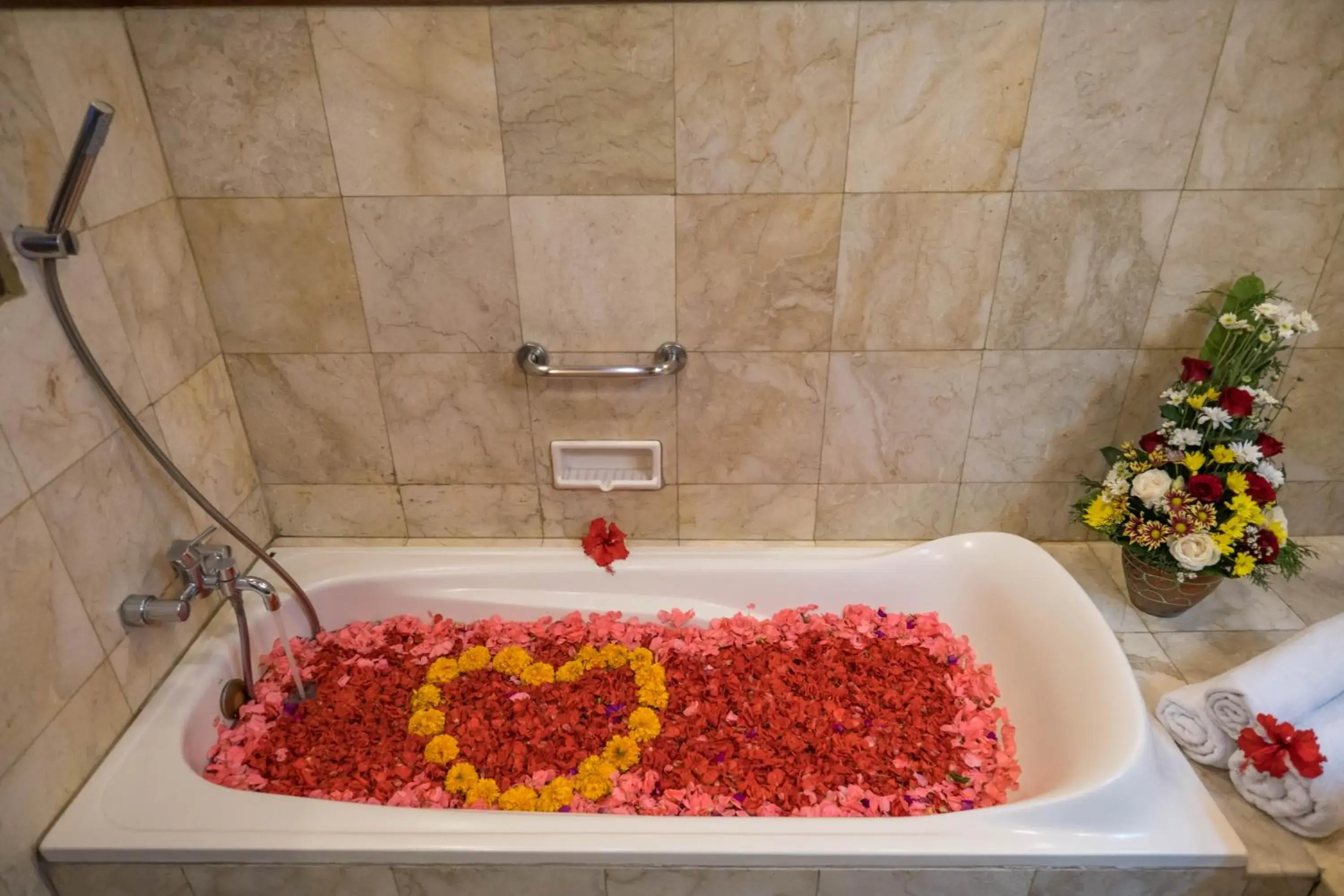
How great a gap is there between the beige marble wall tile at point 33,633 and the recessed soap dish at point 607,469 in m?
0.92

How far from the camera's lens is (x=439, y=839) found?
133 cm

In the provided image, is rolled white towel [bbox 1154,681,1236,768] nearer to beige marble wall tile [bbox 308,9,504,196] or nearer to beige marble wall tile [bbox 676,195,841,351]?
beige marble wall tile [bbox 676,195,841,351]

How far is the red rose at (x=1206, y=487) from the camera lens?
159 cm

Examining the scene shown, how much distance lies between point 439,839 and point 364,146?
121cm

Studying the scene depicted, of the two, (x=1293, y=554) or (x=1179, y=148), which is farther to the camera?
(x=1293, y=554)

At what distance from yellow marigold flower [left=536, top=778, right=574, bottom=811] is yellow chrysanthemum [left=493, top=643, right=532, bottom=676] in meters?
0.31

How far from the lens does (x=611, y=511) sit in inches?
78.4

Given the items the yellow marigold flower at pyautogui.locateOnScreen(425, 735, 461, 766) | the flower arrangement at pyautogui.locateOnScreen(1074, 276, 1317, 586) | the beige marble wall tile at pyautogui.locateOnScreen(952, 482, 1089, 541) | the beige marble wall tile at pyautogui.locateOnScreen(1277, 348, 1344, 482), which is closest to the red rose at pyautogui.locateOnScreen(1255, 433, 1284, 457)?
the flower arrangement at pyautogui.locateOnScreen(1074, 276, 1317, 586)

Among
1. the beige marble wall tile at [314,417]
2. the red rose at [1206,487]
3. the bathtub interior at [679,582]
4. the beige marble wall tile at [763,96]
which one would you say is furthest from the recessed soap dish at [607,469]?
the red rose at [1206,487]

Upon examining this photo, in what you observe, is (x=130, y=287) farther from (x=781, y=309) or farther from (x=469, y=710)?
(x=781, y=309)

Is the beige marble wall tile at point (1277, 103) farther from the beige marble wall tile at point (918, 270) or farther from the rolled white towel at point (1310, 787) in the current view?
the rolled white towel at point (1310, 787)

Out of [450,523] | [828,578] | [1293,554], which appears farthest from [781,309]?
[1293,554]

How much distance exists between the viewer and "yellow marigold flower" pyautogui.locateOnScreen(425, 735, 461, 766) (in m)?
1.64

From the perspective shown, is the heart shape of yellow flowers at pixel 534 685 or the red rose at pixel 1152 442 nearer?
the heart shape of yellow flowers at pixel 534 685
